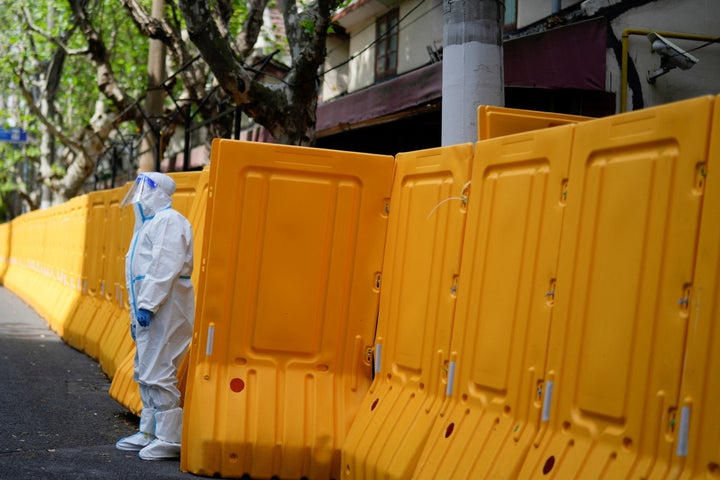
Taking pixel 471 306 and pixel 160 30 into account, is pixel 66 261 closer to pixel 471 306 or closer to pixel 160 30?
pixel 160 30

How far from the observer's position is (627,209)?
15.6 feet

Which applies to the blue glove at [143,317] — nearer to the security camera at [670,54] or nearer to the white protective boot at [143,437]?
the white protective boot at [143,437]

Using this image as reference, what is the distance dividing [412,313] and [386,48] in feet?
50.8

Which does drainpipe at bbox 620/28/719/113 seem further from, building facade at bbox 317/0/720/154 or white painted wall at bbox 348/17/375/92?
white painted wall at bbox 348/17/375/92

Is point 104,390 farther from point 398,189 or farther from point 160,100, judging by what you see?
point 160,100

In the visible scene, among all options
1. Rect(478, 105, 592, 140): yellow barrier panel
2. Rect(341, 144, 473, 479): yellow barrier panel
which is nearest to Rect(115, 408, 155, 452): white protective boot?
Rect(341, 144, 473, 479): yellow barrier panel

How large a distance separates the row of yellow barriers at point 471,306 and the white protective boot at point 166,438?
53 cm

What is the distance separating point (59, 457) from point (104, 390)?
362 centimetres

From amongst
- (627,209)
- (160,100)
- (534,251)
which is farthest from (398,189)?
(160,100)

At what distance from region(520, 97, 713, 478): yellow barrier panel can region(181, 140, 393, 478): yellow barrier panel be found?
2094 mm

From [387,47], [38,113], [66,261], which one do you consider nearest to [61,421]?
[66,261]

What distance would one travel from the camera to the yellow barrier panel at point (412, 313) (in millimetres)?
6117

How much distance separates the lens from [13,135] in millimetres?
35094

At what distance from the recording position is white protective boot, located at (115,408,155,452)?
7.62m
